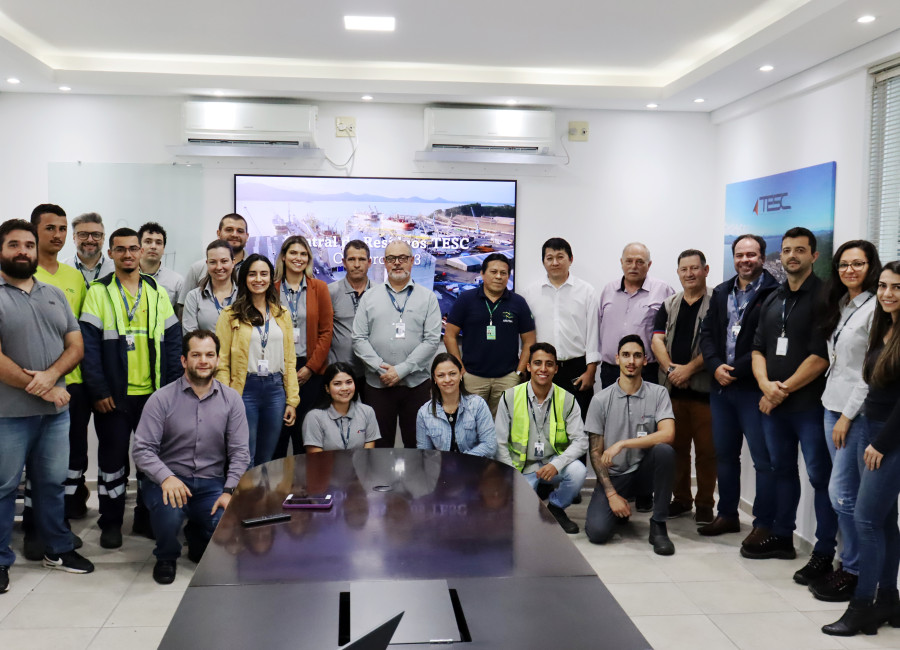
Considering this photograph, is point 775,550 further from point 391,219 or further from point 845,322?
point 391,219

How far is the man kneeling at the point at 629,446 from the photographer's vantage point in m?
4.67

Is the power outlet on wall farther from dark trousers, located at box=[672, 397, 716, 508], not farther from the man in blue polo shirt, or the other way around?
dark trousers, located at box=[672, 397, 716, 508]

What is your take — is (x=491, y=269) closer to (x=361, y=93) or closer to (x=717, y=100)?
(x=361, y=93)

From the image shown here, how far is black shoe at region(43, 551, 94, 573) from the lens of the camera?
4.15 m

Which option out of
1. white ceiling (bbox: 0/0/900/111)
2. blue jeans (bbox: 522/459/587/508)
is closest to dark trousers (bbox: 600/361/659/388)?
blue jeans (bbox: 522/459/587/508)

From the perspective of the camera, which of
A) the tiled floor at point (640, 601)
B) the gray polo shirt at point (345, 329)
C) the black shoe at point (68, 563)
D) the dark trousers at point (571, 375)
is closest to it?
the tiled floor at point (640, 601)

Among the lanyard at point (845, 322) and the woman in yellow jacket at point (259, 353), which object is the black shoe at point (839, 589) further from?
the woman in yellow jacket at point (259, 353)

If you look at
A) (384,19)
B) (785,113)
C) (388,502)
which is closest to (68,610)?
(388,502)

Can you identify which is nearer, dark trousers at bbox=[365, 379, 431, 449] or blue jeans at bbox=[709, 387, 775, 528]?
blue jeans at bbox=[709, 387, 775, 528]

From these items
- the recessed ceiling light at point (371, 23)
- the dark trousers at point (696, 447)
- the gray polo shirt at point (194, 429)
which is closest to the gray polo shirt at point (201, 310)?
the gray polo shirt at point (194, 429)

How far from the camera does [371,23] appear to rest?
459 centimetres

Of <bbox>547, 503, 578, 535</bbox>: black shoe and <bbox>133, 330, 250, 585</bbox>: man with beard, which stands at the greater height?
<bbox>133, 330, 250, 585</bbox>: man with beard

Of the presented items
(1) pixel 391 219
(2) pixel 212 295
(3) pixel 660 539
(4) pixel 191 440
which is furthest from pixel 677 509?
(2) pixel 212 295

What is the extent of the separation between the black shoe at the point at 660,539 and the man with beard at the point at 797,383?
703mm
